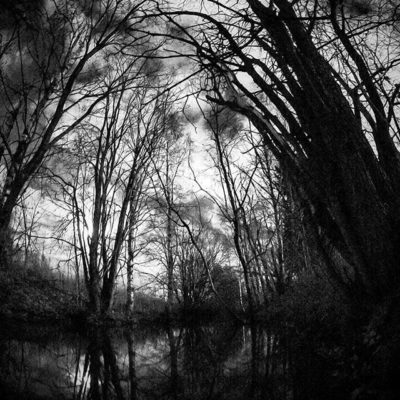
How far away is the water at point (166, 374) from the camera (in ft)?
8.76

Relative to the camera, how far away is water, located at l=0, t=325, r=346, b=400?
2670 millimetres

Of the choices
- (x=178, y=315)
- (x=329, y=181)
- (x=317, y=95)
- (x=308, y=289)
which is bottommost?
(x=178, y=315)

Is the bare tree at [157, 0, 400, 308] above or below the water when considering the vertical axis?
above

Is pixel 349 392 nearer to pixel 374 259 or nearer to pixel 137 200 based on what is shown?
pixel 374 259

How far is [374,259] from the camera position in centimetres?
334

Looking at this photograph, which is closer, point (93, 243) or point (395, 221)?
point (395, 221)

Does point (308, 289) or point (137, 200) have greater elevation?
point (137, 200)

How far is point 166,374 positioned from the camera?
11.8 feet

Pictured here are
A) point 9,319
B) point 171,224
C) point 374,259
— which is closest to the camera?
point 374,259

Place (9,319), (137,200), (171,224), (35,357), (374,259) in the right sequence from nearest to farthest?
(374,259) → (35,357) → (9,319) → (137,200) → (171,224)

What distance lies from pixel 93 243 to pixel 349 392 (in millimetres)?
9678

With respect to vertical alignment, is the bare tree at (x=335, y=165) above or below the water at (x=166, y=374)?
above

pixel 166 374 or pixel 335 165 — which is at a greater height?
pixel 335 165

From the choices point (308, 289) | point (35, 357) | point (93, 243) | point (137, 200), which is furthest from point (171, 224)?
point (35, 357)
